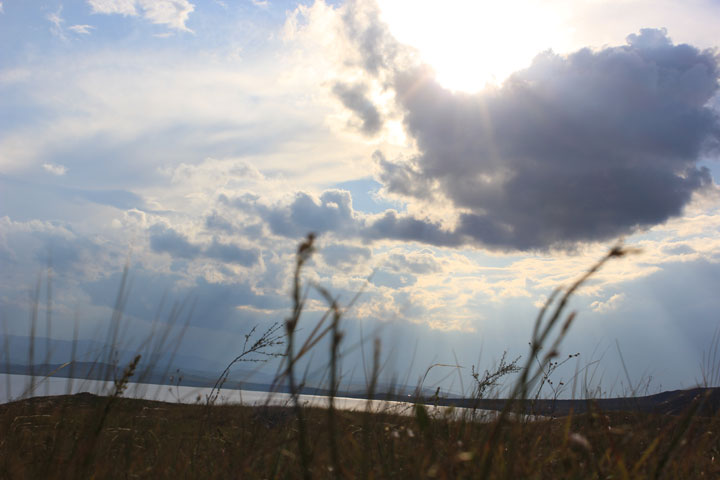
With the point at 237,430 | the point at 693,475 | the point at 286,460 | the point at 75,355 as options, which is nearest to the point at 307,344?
the point at 286,460

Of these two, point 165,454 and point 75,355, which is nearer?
point 165,454

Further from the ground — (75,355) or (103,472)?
(75,355)

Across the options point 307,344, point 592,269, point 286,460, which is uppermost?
point 592,269

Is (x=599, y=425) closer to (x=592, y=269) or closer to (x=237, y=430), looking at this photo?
(x=592, y=269)

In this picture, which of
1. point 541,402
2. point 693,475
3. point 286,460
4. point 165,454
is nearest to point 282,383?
point 286,460

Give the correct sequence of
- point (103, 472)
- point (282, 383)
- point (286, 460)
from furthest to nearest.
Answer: point (286, 460), point (103, 472), point (282, 383)

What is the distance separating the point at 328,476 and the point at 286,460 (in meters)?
0.41

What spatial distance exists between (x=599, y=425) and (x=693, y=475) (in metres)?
1.58

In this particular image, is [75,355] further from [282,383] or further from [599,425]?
[599,425]

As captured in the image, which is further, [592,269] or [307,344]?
[307,344]

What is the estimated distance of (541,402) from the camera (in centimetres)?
490

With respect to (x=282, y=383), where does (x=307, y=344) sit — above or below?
above

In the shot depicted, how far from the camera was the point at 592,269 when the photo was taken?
1.27 metres

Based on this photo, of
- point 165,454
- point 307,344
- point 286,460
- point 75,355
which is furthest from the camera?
point 75,355
